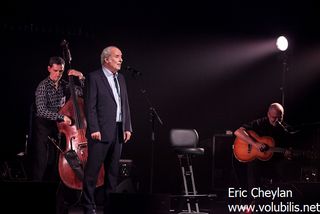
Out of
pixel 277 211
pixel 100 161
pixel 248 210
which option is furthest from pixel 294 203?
pixel 100 161

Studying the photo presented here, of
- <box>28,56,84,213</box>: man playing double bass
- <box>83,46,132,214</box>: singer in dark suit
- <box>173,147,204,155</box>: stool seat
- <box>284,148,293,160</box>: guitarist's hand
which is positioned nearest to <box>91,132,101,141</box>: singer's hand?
<box>83,46,132,214</box>: singer in dark suit

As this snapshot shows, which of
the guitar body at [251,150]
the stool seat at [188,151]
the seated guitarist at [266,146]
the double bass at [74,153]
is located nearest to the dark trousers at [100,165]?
the double bass at [74,153]

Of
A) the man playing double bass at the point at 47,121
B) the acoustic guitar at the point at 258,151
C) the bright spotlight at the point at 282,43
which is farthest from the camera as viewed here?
the bright spotlight at the point at 282,43

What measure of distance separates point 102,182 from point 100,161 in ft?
1.68

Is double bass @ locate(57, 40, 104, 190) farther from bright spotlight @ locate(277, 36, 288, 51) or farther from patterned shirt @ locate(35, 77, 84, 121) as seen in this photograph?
bright spotlight @ locate(277, 36, 288, 51)

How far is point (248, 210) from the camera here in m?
5.34

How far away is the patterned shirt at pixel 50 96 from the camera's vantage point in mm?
6108

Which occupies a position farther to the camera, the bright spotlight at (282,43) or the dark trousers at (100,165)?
the bright spotlight at (282,43)

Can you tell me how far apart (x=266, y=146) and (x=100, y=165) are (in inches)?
102

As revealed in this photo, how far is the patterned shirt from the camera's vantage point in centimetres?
611

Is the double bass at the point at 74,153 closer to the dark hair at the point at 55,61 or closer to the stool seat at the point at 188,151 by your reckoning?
the dark hair at the point at 55,61

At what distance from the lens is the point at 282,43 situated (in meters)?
8.26

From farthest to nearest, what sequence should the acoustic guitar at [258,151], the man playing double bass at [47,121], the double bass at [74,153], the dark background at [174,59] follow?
1. the dark background at [174,59]
2. the acoustic guitar at [258,151]
3. the man playing double bass at [47,121]
4. the double bass at [74,153]

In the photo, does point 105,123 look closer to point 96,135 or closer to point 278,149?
point 96,135
